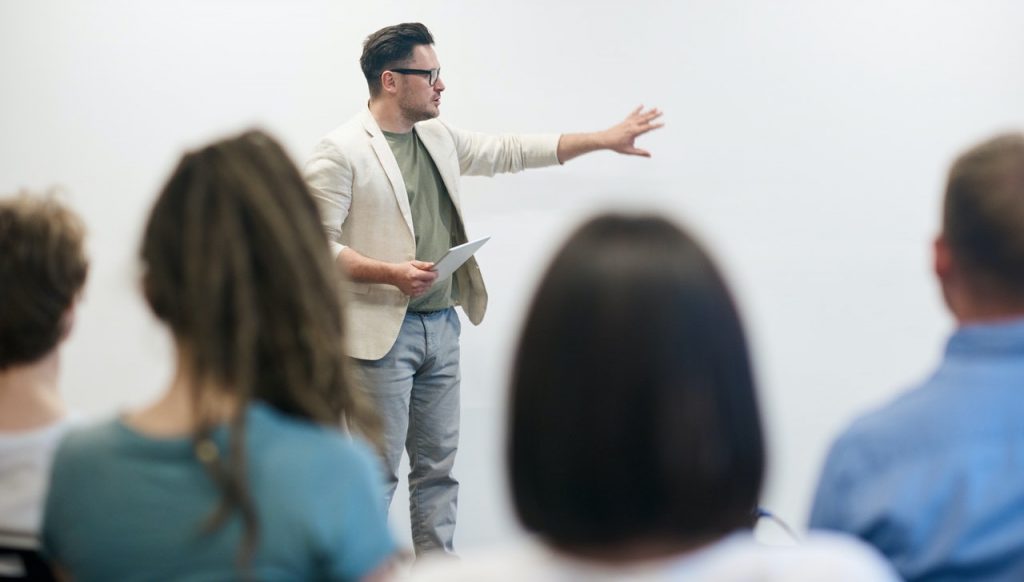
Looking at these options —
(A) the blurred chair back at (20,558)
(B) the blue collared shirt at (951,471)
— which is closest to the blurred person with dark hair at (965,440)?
(B) the blue collared shirt at (951,471)

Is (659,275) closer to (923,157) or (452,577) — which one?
(452,577)

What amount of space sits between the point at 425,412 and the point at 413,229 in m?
0.52

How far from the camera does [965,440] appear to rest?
112 cm

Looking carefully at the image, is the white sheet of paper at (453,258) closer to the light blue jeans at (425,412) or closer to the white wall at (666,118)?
the light blue jeans at (425,412)

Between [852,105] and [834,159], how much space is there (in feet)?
0.57

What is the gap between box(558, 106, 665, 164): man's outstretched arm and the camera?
3.10m

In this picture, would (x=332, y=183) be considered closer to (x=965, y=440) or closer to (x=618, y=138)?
(x=618, y=138)

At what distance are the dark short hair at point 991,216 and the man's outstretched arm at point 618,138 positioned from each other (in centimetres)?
188

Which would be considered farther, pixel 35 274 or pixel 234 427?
pixel 35 274

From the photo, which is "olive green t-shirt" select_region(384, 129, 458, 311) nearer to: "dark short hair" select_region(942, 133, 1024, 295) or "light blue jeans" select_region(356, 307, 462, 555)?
"light blue jeans" select_region(356, 307, 462, 555)

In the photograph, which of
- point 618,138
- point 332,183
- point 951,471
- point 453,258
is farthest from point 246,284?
point 618,138

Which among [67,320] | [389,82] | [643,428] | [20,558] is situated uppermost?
[389,82]

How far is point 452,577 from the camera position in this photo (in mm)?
793

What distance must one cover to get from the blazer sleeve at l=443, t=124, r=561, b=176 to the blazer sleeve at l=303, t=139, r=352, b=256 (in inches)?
16.9
